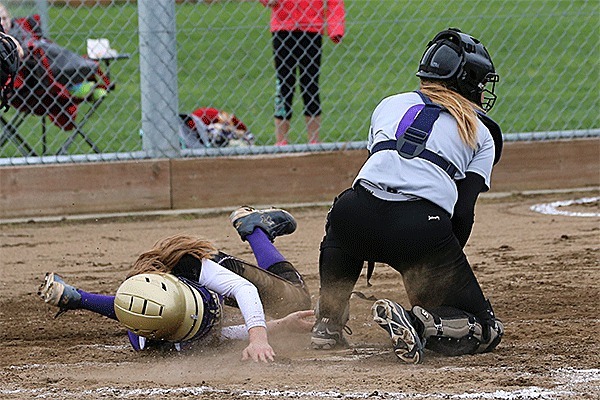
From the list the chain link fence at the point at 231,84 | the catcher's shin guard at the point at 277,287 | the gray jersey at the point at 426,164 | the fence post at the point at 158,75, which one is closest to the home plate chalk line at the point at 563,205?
the chain link fence at the point at 231,84

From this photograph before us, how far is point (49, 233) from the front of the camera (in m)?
7.49

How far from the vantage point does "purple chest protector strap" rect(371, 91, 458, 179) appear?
432cm

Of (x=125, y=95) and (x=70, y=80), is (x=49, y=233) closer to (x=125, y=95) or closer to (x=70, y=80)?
(x=70, y=80)

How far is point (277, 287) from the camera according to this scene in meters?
5.09

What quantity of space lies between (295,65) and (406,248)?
4430 mm

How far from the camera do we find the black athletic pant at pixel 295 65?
8547mm

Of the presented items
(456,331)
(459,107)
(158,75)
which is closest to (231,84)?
(158,75)

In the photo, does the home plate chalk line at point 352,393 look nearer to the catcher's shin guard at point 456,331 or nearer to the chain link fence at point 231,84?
the catcher's shin guard at point 456,331

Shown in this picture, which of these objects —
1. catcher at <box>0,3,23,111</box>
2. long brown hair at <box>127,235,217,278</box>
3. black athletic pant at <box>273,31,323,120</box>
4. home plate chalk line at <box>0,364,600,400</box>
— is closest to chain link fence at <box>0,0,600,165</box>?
black athletic pant at <box>273,31,323,120</box>

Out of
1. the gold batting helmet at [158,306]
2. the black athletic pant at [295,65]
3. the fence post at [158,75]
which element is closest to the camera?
the gold batting helmet at [158,306]

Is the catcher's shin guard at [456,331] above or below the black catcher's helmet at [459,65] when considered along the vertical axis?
below

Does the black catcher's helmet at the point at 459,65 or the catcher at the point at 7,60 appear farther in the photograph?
the catcher at the point at 7,60

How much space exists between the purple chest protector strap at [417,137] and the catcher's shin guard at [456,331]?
1.85 feet

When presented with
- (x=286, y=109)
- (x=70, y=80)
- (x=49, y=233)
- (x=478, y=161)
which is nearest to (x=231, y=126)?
(x=286, y=109)
